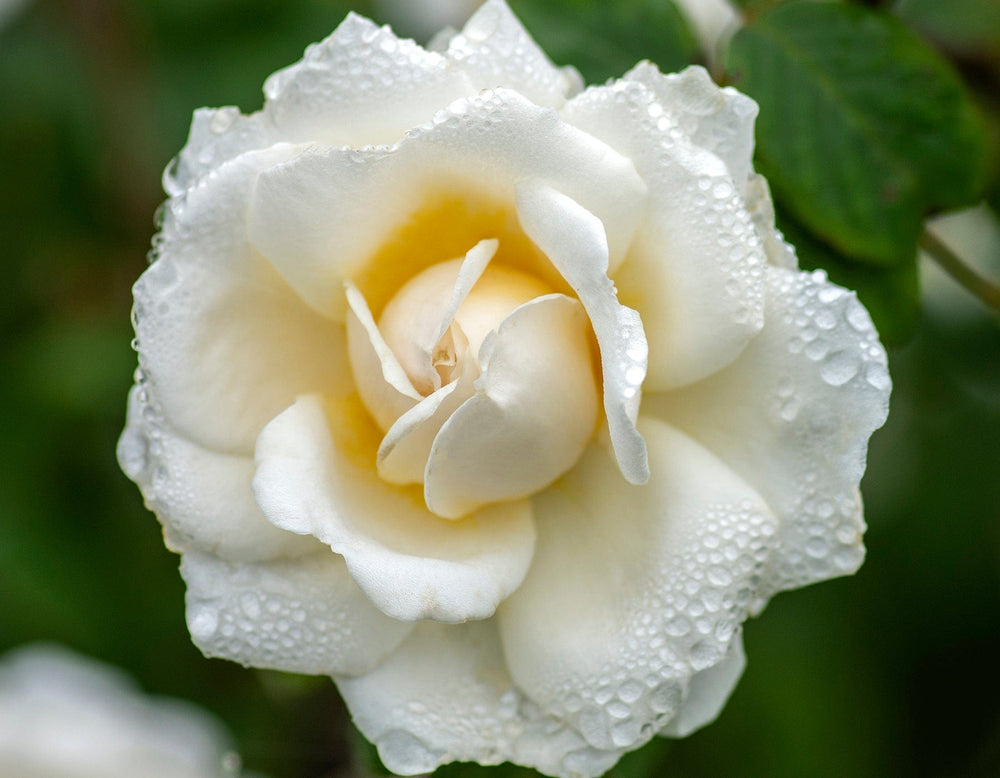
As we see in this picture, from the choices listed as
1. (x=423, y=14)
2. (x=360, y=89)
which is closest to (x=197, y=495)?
(x=360, y=89)

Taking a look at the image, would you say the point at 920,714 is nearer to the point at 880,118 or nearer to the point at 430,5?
the point at 880,118

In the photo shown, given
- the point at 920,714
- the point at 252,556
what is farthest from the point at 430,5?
the point at 920,714

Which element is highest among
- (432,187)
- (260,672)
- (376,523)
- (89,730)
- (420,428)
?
(432,187)

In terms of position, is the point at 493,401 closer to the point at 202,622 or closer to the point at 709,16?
the point at 202,622

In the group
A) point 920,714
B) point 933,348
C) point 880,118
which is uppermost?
point 880,118

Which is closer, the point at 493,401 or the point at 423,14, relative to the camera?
the point at 493,401

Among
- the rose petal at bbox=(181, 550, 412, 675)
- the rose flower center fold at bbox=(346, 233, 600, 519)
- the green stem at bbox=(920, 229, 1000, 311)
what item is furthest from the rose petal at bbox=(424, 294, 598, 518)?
the green stem at bbox=(920, 229, 1000, 311)

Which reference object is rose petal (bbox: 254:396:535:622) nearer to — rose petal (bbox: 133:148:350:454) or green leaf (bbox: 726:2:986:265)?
rose petal (bbox: 133:148:350:454)
